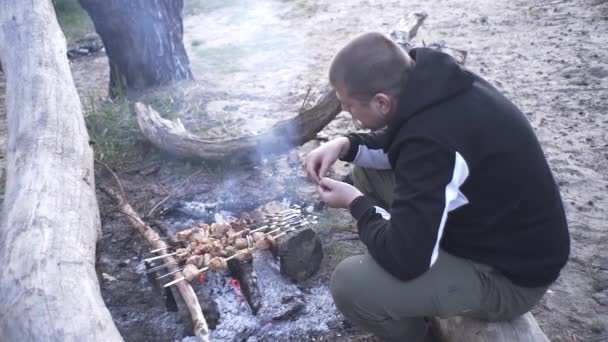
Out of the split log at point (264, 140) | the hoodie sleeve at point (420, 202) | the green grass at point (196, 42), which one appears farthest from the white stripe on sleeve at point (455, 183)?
the green grass at point (196, 42)

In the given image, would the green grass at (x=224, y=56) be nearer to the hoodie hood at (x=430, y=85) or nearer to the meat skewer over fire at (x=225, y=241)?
the meat skewer over fire at (x=225, y=241)

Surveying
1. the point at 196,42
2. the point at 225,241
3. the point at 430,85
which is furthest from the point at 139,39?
the point at 430,85

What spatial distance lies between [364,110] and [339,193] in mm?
456

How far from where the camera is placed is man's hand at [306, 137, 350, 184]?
3.09 m

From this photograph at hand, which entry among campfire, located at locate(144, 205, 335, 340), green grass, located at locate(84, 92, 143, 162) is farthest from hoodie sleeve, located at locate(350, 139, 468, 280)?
green grass, located at locate(84, 92, 143, 162)

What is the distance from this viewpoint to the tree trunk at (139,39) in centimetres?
583

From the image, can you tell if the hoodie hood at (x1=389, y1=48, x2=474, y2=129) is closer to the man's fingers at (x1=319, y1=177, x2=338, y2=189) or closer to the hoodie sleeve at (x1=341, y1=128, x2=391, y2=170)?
the man's fingers at (x1=319, y1=177, x2=338, y2=189)

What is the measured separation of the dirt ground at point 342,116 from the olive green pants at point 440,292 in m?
0.58

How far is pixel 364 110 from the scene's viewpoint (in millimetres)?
2389

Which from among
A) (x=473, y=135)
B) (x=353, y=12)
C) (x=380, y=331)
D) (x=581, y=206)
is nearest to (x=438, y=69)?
(x=473, y=135)

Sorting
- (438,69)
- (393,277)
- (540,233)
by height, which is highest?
(438,69)

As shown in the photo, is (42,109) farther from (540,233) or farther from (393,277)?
(540,233)

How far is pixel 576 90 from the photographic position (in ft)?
17.6

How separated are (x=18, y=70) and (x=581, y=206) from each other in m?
4.20
